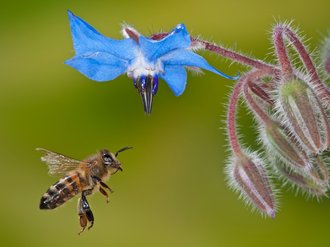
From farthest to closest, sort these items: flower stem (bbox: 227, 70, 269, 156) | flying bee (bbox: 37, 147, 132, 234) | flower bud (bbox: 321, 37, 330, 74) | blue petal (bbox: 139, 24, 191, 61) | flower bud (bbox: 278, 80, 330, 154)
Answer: flying bee (bbox: 37, 147, 132, 234) < flower bud (bbox: 321, 37, 330, 74) < flower stem (bbox: 227, 70, 269, 156) < flower bud (bbox: 278, 80, 330, 154) < blue petal (bbox: 139, 24, 191, 61)

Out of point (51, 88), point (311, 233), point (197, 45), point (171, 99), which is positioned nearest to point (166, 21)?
point (171, 99)

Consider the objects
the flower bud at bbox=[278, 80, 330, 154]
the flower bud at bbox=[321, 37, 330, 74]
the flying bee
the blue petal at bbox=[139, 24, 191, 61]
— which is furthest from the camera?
the flying bee

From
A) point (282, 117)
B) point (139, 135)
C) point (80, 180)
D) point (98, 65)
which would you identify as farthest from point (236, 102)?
point (139, 135)

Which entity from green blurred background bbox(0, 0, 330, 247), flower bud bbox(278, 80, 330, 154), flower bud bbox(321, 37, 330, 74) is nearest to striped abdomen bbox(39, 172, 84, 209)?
flower bud bbox(278, 80, 330, 154)

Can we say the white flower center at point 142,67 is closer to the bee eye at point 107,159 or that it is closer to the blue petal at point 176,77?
the blue petal at point 176,77

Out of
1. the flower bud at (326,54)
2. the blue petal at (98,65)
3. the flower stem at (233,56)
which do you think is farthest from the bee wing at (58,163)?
the flower bud at (326,54)

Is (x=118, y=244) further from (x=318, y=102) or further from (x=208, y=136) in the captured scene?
(x=318, y=102)

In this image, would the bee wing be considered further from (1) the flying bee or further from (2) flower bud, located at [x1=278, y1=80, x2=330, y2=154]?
(2) flower bud, located at [x1=278, y1=80, x2=330, y2=154]

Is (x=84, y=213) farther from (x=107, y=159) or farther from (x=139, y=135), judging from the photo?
(x=139, y=135)

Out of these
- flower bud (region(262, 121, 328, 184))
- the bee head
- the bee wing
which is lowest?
flower bud (region(262, 121, 328, 184))
